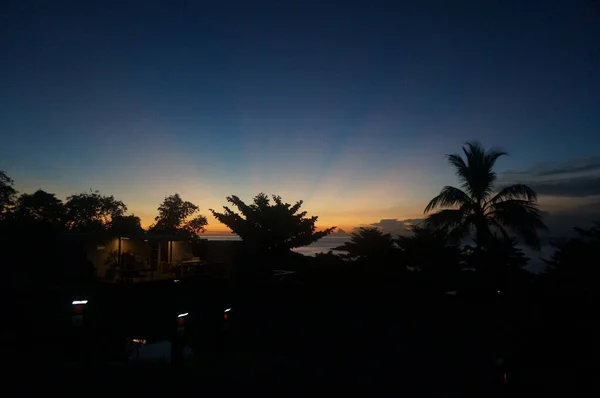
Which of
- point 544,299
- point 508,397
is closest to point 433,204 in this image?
point 544,299

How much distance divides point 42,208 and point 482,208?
39.1 m

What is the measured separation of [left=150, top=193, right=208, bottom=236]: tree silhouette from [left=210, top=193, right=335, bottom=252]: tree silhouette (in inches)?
417

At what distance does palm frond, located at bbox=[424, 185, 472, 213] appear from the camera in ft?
49.8

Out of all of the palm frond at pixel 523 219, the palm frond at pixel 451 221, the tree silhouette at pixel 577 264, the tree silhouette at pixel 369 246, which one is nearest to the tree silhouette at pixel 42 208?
the tree silhouette at pixel 369 246

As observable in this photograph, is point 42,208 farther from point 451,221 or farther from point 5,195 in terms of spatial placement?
point 451,221

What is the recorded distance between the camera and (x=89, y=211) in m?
38.2

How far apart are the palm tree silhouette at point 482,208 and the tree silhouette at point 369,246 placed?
439 cm

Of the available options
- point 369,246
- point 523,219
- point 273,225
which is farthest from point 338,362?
point 273,225

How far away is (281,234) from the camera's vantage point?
988 inches

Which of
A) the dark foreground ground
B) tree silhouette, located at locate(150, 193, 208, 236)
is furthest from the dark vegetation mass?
tree silhouette, located at locate(150, 193, 208, 236)

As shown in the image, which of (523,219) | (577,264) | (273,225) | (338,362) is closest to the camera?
(338,362)

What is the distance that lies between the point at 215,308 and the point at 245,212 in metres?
14.5

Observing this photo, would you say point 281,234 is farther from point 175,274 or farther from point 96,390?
point 96,390

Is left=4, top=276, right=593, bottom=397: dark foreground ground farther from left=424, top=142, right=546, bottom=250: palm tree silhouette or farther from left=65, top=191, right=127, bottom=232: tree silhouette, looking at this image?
left=65, top=191, right=127, bottom=232: tree silhouette
